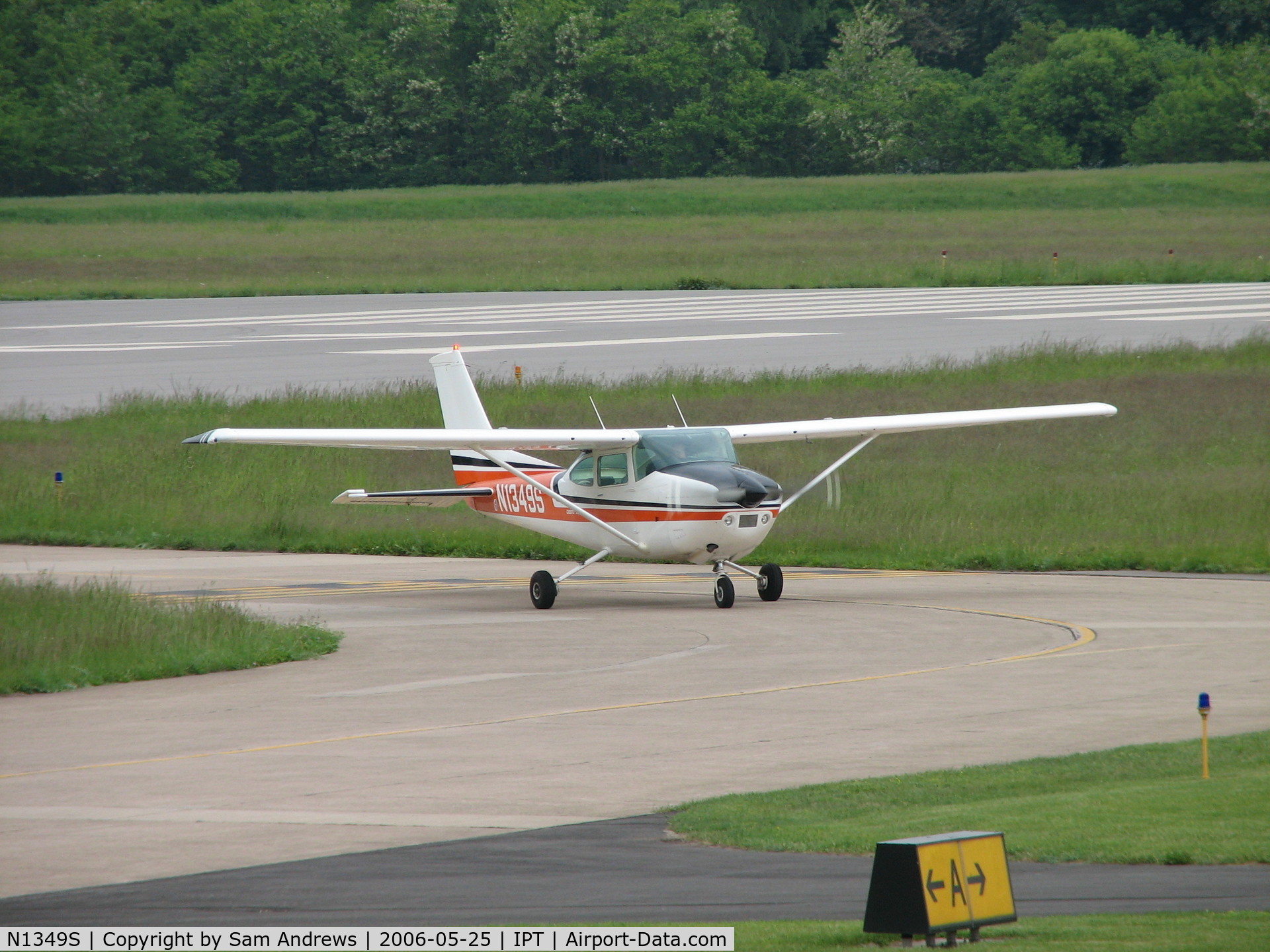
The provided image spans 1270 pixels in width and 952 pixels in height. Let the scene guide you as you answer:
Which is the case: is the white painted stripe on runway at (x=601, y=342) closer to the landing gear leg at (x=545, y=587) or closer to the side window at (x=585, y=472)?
the side window at (x=585, y=472)

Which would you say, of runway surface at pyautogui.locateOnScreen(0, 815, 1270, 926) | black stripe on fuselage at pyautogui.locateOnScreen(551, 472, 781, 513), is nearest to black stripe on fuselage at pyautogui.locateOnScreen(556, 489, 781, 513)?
black stripe on fuselage at pyautogui.locateOnScreen(551, 472, 781, 513)

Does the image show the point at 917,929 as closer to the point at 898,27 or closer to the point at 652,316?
the point at 652,316

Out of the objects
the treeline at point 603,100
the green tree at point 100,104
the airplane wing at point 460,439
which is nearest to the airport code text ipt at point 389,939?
the airplane wing at point 460,439

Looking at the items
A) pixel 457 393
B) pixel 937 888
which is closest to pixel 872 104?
pixel 457 393

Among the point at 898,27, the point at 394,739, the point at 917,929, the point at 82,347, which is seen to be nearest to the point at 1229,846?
the point at 917,929

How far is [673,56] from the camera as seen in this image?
10219 cm

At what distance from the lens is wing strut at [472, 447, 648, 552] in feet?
64.9

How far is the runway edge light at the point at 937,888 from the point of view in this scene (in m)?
6.69

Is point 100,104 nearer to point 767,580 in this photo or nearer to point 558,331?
point 558,331

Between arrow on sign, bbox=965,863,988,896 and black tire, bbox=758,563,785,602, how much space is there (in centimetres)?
1277

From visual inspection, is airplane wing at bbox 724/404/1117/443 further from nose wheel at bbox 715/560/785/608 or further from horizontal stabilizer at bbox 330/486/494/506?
horizontal stabilizer at bbox 330/486/494/506

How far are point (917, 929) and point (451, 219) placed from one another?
83.9 meters

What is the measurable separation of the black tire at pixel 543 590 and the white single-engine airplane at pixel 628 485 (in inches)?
0.4

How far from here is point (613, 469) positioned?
1997 cm
